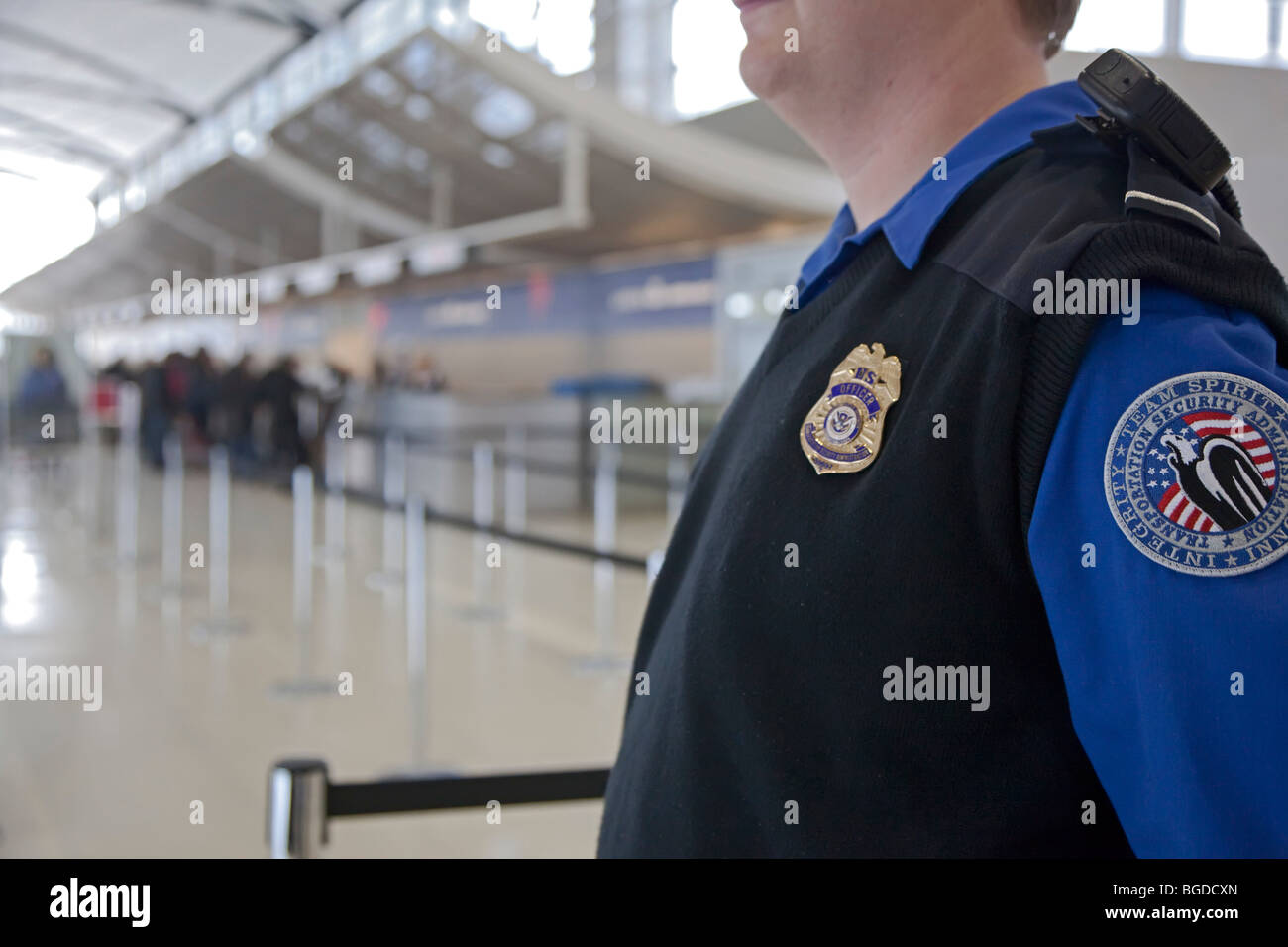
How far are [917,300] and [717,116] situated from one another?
1168 cm

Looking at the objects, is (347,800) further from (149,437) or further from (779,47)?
(149,437)

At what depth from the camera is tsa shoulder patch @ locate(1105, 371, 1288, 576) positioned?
568 millimetres

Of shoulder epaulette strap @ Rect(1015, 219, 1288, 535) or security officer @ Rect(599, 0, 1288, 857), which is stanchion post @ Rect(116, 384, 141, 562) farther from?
shoulder epaulette strap @ Rect(1015, 219, 1288, 535)

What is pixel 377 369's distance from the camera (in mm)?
18344

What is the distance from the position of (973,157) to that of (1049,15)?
0.19 metres

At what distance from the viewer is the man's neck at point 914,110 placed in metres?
0.93

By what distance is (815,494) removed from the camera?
0.79m

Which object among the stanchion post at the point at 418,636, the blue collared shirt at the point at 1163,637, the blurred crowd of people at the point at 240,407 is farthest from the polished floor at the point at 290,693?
the blurred crowd of people at the point at 240,407

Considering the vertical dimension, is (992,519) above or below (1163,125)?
A: below

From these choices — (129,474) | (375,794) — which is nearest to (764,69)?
(375,794)

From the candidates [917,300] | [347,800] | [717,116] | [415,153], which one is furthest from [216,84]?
[917,300]

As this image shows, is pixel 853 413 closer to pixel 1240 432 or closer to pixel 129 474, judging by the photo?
pixel 1240 432

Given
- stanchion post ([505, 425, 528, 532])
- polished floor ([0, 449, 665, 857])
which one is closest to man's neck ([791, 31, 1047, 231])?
polished floor ([0, 449, 665, 857])

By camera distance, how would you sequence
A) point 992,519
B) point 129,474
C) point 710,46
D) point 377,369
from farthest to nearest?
point 377,369 < point 129,474 < point 710,46 < point 992,519
